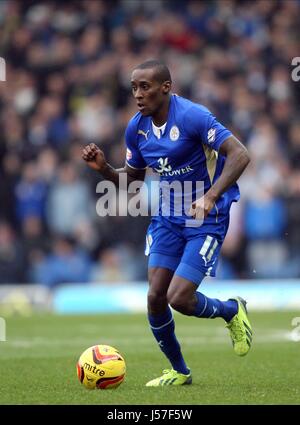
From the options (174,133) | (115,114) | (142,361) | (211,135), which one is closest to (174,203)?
(174,133)

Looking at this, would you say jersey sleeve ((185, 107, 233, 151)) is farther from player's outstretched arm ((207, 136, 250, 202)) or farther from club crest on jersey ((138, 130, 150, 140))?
club crest on jersey ((138, 130, 150, 140))

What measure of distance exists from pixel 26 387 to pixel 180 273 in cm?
150

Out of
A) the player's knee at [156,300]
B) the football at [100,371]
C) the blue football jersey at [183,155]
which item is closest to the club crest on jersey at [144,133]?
the blue football jersey at [183,155]

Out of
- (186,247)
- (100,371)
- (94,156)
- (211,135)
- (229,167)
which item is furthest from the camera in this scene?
(94,156)

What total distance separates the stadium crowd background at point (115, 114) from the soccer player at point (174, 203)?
847 centimetres

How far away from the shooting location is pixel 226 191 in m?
8.27

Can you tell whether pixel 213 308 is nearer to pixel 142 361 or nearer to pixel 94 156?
pixel 94 156

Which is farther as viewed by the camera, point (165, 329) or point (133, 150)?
point (133, 150)

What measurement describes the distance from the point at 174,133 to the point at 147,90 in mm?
396

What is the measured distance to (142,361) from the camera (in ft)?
35.1

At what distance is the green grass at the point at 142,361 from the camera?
7805mm

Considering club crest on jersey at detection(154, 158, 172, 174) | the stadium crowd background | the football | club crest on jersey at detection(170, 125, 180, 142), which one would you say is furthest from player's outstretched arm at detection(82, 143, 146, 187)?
the stadium crowd background

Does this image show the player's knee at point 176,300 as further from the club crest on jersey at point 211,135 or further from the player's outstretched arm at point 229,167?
the club crest on jersey at point 211,135
